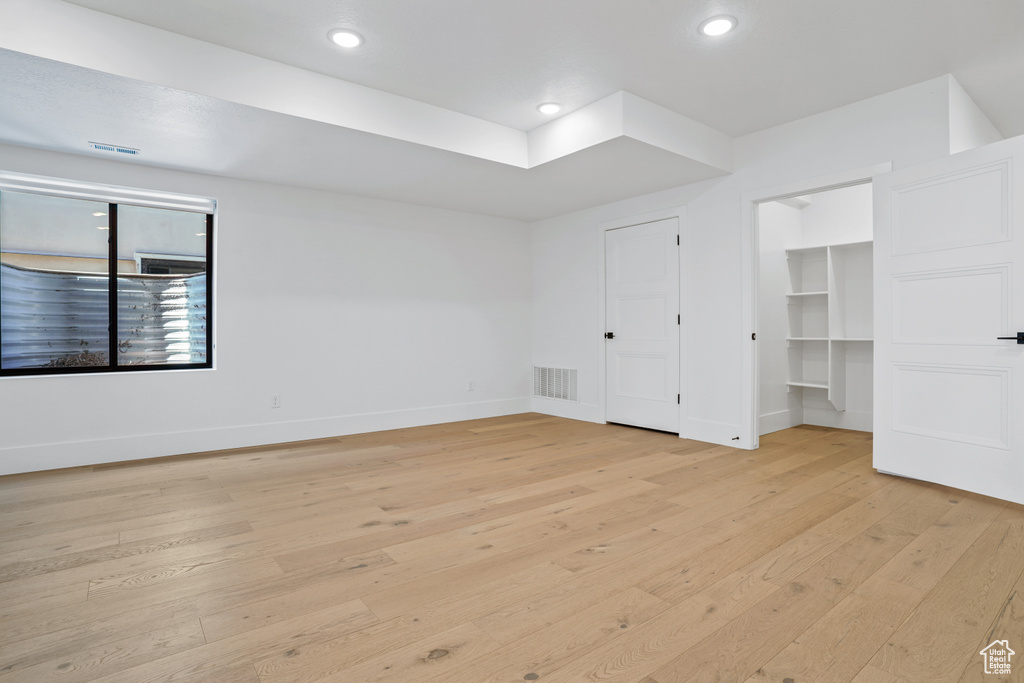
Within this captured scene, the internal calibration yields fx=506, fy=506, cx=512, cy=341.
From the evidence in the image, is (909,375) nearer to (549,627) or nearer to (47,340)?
(549,627)

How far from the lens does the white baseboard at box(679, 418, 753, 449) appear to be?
448 centimetres

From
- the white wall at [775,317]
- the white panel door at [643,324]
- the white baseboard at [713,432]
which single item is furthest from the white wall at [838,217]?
the white baseboard at [713,432]

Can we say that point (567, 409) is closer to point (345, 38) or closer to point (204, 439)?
point (204, 439)

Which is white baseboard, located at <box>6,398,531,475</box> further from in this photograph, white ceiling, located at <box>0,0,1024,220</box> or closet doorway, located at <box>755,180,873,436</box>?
closet doorway, located at <box>755,180,873,436</box>

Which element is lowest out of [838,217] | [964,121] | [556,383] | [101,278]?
[556,383]

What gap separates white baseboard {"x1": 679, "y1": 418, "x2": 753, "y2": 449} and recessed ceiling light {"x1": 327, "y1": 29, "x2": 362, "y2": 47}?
4.09 metres

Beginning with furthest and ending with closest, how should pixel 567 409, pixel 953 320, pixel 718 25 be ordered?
1. pixel 567 409
2. pixel 953 320
3. pixel 718 25

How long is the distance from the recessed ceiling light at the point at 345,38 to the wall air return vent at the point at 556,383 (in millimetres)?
4083

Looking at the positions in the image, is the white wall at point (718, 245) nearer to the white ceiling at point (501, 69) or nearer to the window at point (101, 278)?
the white ceiling at point (501, 69)

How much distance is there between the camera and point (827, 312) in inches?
214

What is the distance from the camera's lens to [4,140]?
11.9ft

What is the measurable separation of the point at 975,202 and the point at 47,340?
21.9 feet

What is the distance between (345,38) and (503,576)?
3.02 m
